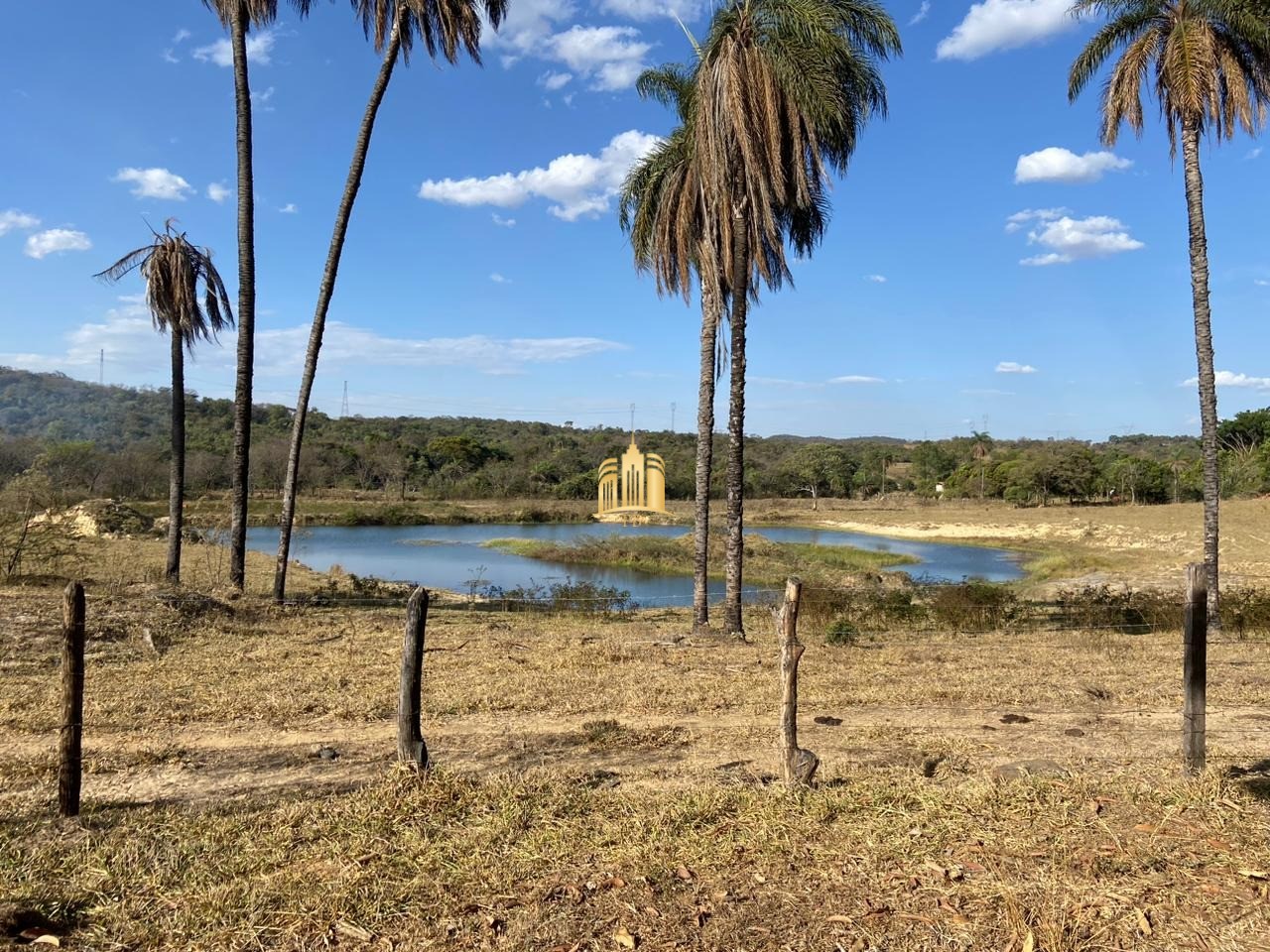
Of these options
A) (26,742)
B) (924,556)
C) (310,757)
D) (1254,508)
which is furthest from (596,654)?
(1254,508)

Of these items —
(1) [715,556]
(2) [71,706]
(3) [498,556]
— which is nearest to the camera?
(2) [71,706]

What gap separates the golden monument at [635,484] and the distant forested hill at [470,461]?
611 inches

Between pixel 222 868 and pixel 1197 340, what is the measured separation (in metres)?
14.1

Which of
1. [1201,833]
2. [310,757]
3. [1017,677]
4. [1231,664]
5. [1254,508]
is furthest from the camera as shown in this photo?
[1254,508]

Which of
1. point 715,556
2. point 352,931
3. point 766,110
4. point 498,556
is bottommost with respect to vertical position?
point 498,556

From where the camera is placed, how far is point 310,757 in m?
5.97

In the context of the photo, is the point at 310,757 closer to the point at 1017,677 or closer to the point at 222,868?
the point at 222,868

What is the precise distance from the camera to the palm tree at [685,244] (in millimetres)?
12492

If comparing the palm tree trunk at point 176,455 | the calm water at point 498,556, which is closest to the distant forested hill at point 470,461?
the calm water at point 498,556

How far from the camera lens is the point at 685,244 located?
1294 cm

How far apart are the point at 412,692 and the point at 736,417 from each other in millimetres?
7448

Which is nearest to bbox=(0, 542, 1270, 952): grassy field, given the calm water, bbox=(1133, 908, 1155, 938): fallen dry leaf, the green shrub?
bbox=(1133, 908, 1155, 938): fallen dry leaf

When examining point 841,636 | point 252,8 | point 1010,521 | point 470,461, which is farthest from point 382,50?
point 470,461

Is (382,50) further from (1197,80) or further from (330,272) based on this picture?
(1197,80)
